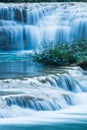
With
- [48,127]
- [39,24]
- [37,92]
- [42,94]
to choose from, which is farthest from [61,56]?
[39,24]

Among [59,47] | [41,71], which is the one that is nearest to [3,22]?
[59,47]

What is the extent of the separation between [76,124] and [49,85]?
131 inches

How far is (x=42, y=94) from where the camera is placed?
54.6 feet

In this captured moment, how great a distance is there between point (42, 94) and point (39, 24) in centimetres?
1826

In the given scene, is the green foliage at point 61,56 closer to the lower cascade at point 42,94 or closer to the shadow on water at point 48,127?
the lower cascade at point 42,94

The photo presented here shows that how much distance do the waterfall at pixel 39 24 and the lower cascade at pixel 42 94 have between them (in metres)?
12.6

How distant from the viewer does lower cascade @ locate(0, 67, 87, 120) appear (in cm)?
1557

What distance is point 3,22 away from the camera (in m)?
33.7

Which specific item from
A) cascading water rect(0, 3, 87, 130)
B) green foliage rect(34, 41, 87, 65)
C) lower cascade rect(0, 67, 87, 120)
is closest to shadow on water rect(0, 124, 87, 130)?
cascading water rect(0, 3, 87, 130)

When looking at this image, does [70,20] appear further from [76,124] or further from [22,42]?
[76,124]

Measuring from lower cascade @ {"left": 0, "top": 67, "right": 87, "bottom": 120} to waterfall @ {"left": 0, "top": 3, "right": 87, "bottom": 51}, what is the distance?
12.6 meters

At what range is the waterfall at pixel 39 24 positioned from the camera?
32594 millimetres

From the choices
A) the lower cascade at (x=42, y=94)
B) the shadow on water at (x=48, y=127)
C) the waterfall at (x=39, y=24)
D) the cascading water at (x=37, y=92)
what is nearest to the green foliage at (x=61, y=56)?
the cascading water at (x=37, y=92)

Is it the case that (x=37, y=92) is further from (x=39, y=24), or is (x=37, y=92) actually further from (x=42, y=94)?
(x=39, y=24)
